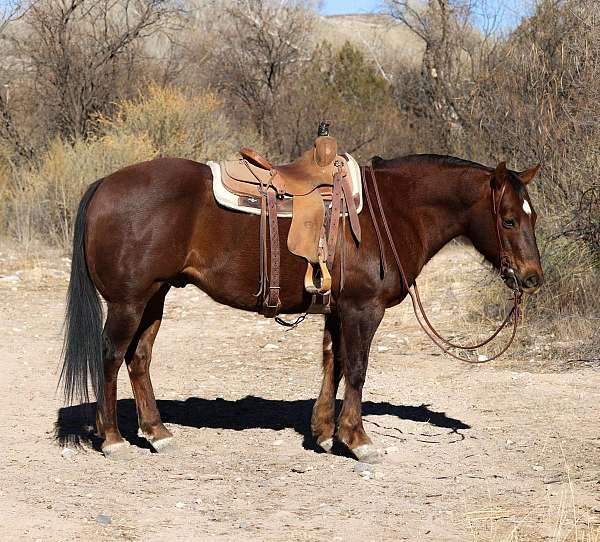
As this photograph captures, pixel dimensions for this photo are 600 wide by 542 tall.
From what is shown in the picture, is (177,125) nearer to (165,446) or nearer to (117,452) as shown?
(165,446)

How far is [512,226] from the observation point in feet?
18.0

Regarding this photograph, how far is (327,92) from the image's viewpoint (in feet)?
72.4

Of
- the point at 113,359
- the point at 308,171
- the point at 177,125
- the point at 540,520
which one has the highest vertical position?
the point at 308,171

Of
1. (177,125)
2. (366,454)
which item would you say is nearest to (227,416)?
(366,454)

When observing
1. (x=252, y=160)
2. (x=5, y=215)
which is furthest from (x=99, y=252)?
(x=5, y=215)

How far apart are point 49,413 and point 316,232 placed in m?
2.67

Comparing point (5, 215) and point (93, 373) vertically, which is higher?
point (93, 373)

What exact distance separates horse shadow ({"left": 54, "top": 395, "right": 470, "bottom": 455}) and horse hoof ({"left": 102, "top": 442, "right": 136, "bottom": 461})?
0.28 metres

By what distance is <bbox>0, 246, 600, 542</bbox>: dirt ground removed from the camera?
4.60 m

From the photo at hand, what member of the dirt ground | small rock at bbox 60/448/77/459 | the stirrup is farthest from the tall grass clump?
the stirrup

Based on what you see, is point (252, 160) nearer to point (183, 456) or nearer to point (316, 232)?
point (316, 232)

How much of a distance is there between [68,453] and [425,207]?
8.79 ft

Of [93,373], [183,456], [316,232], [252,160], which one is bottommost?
[183,456]

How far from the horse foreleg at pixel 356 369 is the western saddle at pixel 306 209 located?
8.0 inches
